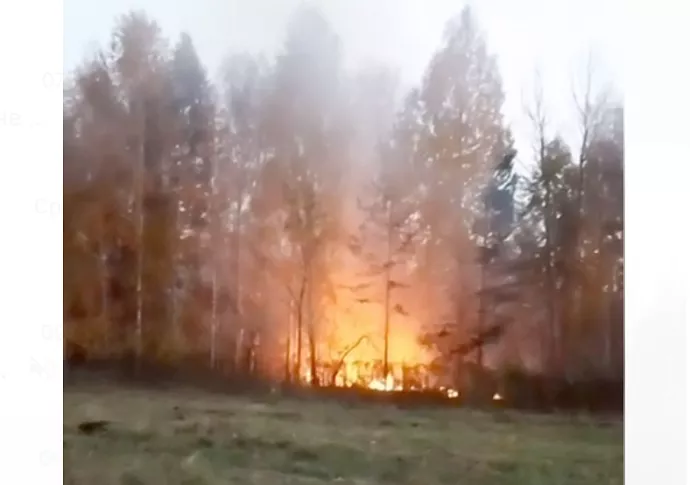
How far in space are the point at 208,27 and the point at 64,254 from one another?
287 millimetres

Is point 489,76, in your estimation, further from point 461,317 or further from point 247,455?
point 247,455

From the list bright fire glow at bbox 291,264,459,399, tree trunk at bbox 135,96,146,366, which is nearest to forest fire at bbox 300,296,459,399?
bright fire glow at bbox 291,264,459,399

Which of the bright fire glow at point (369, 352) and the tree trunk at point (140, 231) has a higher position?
the tree trunk at point (140, 231)

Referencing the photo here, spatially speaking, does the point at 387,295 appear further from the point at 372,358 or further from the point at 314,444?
the point at 314,444

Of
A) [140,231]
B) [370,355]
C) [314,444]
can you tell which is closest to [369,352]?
[370,355]

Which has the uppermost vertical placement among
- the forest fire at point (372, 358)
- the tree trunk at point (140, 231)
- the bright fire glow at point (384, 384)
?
the tree trunk at point (140, 231)

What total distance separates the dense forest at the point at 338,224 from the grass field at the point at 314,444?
39mm

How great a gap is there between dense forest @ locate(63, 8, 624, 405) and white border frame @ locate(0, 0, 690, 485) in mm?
22
